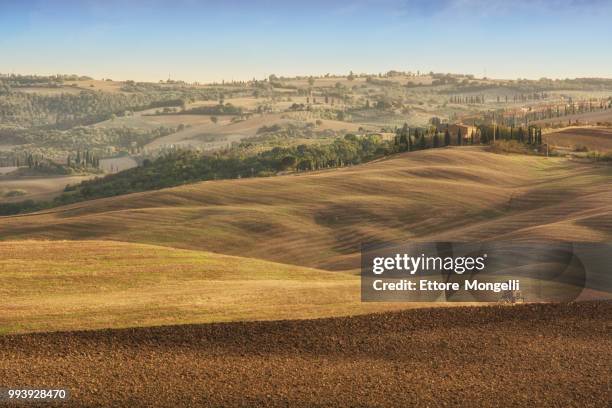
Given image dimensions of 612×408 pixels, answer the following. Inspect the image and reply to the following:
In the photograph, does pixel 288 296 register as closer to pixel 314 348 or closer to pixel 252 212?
pixel 314 348

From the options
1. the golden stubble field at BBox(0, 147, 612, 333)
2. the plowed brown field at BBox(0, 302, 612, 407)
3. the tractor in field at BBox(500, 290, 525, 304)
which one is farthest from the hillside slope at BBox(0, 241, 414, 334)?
the tractor in field at BBox(500, 290, 525, 304)

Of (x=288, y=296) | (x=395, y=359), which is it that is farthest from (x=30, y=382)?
(x=288, y=296)

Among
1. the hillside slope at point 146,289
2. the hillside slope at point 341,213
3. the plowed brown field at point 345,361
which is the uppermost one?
the plowed brown field at point 345,361

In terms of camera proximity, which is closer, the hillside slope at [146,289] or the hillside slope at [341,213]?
the hillside slope at [146,289]

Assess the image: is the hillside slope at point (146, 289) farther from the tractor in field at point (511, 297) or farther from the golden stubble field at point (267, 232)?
the tractor in field at point (511, 297)

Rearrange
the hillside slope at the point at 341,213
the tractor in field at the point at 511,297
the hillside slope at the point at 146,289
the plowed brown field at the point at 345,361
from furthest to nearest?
the hillside slope at the point at 341,213
the tractor in field at the point at 511,297
the hillside slope at the point at 146,289
the plowed brown field at the point at 345,361

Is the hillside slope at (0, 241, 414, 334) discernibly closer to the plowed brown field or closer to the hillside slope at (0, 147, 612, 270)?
the plowed brown field

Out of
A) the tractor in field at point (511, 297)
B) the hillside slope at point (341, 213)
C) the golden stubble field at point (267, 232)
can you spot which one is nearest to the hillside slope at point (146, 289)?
the golden stubble field at point (267, 232)

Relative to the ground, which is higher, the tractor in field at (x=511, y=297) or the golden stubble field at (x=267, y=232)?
the tractor in field at (x=511, y=297)
